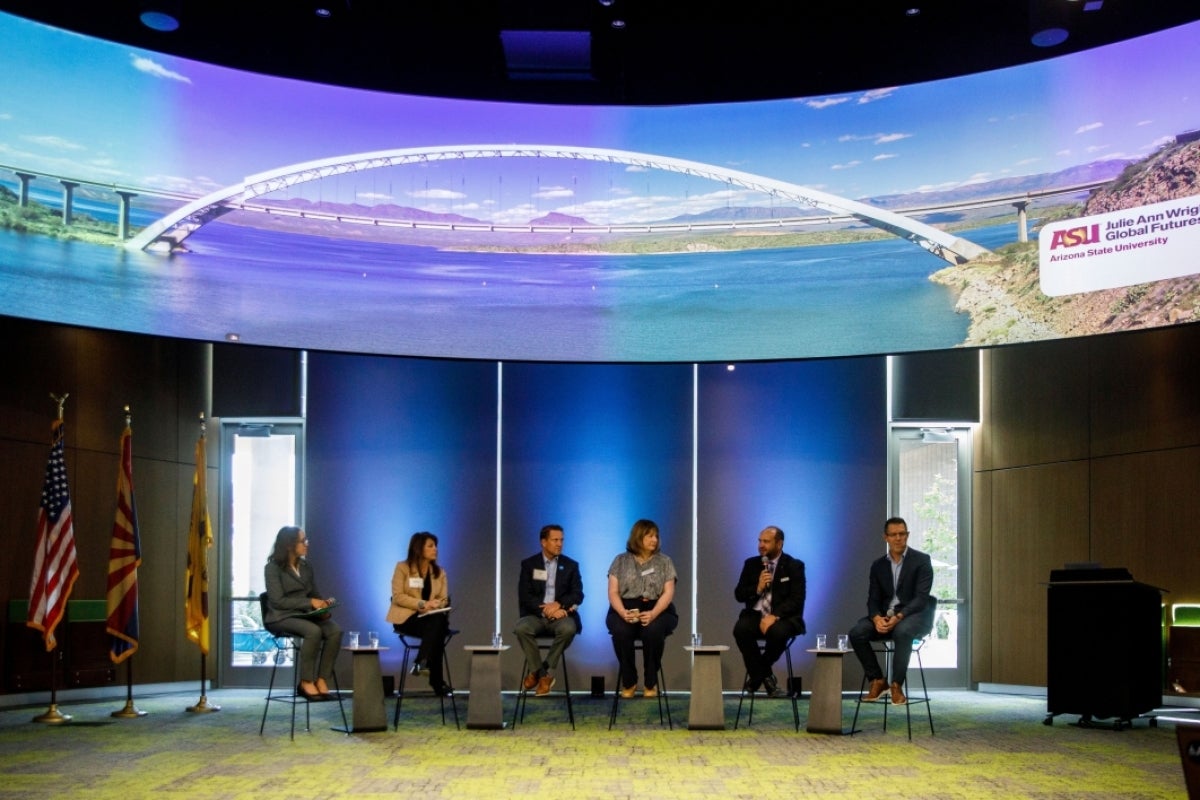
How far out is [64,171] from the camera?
23.3 ft

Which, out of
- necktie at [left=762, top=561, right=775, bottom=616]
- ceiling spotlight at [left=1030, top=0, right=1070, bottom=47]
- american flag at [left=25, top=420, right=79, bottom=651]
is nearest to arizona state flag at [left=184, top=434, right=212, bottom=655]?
american flag at [left=25, top=420, right=79, bottom=651]

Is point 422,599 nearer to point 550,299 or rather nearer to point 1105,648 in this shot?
point 550,299

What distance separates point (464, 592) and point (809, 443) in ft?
8.81

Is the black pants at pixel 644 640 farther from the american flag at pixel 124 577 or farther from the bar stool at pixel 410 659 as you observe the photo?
the american flag at pixel 124 577

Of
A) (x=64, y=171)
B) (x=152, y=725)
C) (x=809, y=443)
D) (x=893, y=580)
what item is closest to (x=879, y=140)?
(x=809, y=443)

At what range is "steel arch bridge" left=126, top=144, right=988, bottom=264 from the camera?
752 centimetres

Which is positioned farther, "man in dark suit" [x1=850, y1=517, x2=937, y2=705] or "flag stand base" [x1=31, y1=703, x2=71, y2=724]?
"man in dark suit" [x1=850, y1=517, x2=937, y2=705]

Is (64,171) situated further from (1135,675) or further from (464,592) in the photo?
(1135,675)

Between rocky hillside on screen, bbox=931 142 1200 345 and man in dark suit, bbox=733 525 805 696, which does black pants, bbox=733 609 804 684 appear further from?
rocky hillside on screen, bbox=931 142 1200 345

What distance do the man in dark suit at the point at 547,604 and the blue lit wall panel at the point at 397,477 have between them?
57 cm

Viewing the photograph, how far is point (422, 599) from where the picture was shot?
25.4ft

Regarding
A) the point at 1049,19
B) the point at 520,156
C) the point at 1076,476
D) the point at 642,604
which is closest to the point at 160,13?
the point at 520,156

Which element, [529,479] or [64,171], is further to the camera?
[529,479]

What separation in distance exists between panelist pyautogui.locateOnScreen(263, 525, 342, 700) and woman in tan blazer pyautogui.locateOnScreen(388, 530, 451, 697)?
0.43 m
